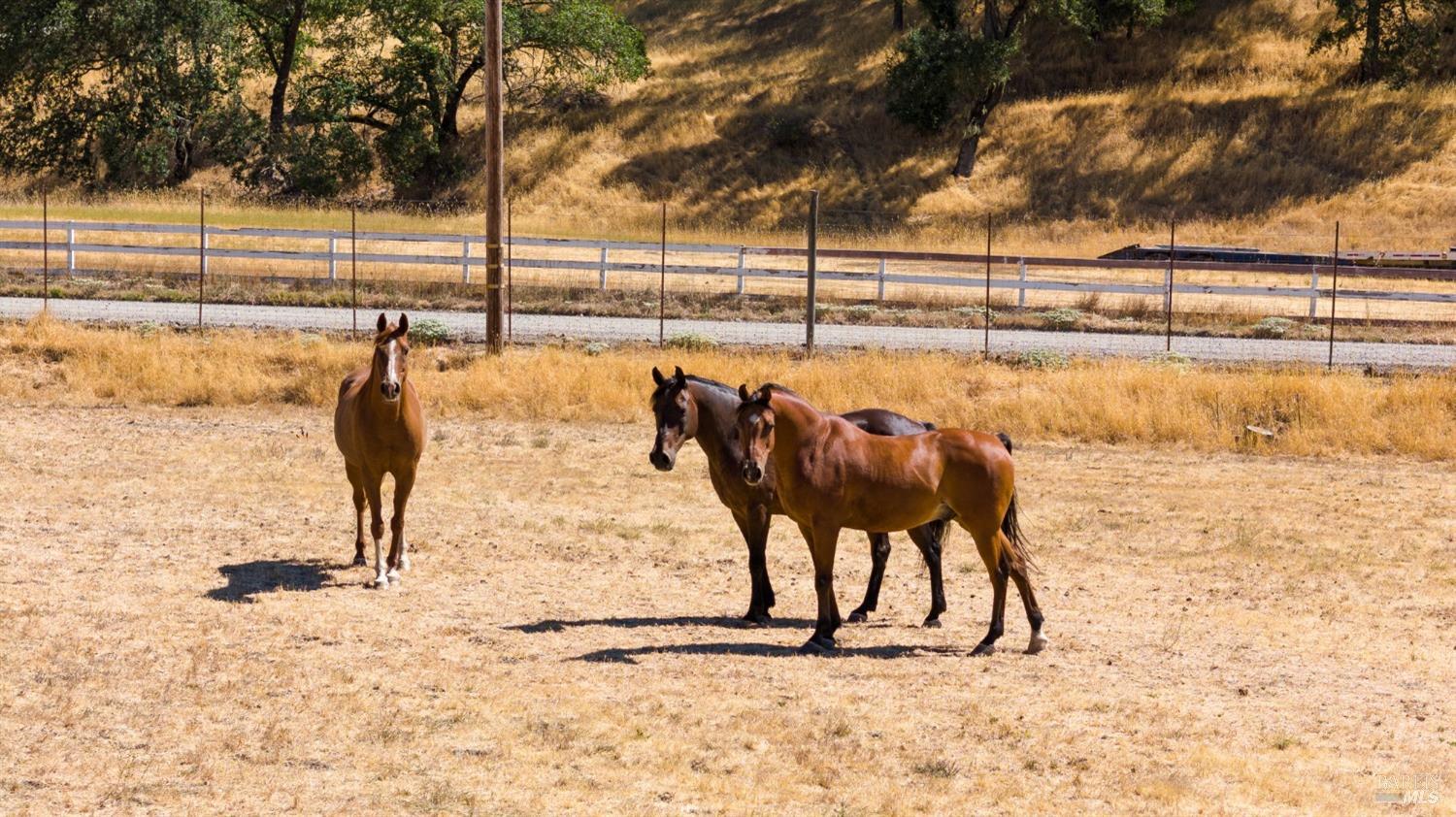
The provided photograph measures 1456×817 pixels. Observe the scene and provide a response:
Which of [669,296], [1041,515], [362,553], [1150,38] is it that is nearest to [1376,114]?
[1150,38]

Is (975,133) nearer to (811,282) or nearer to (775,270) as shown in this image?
(775,270)

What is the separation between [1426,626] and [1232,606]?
1.37 meters

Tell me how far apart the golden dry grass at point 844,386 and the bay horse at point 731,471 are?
8790 millimetres

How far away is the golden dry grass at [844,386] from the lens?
20.4 m

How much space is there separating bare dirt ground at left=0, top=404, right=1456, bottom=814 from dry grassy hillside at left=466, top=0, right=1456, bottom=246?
3188cm

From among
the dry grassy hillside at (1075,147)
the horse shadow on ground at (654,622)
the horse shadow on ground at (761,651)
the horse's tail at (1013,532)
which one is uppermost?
the dry grassy hillside at (1075,147)

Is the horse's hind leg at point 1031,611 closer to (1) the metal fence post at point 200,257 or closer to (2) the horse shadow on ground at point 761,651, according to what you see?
(2) the horse shadow on ground at point 761,651

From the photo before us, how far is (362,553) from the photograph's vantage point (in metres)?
13.6

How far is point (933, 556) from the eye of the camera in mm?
11945

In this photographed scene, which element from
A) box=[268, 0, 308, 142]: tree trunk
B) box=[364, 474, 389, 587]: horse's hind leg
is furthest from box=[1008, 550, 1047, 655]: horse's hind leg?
box=[268, 0, 308, 142]: tree trunk

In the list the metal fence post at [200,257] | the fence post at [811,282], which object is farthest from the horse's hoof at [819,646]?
the metal fence post at [200,257]

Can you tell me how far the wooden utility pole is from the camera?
2381 cm

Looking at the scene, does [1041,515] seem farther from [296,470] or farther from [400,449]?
[296,470]

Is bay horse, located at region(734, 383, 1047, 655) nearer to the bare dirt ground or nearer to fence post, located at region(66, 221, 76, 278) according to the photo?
the bare dirt ground
